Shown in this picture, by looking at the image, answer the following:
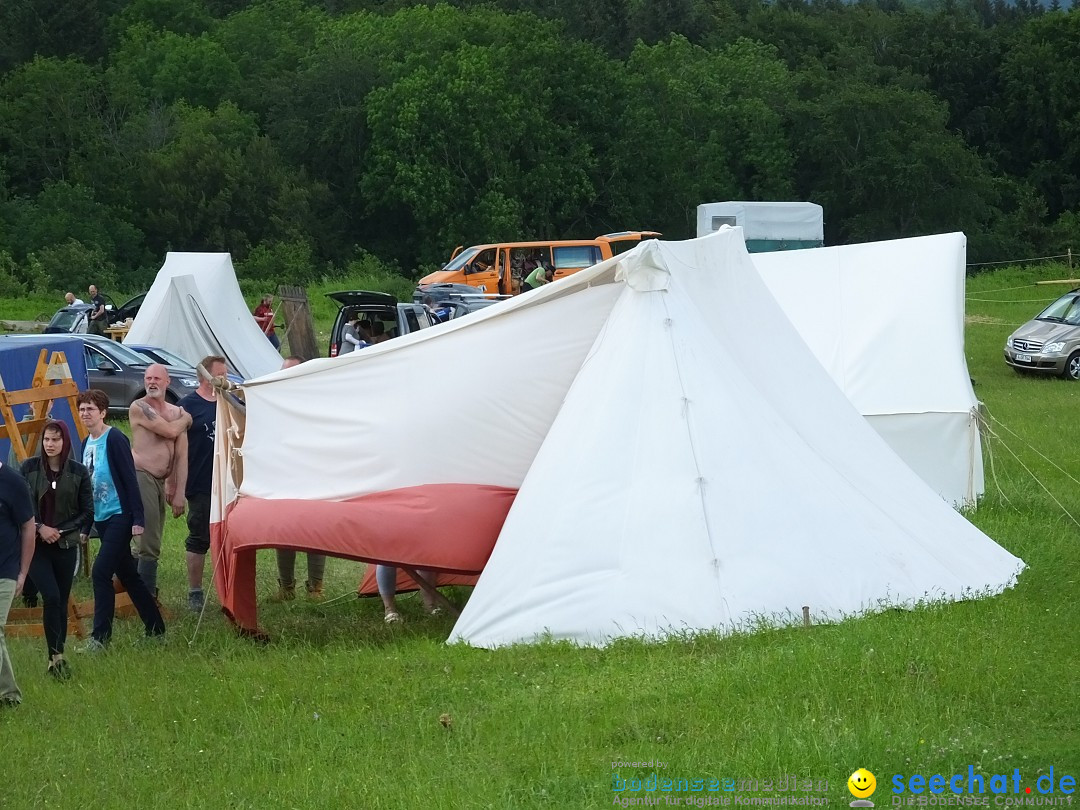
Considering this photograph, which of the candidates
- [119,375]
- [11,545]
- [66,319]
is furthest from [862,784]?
[66,319]

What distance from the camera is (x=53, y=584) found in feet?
27.3

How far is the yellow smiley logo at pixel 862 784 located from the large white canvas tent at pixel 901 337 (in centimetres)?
796

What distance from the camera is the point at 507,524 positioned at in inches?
335

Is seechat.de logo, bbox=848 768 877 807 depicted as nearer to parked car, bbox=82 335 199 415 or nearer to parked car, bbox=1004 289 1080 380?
parked car, bbox=82 335 199 415

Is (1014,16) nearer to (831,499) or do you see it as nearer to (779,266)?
(779,266)

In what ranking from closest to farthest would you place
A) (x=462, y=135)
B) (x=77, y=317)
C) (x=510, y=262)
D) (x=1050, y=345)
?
1. (x=1050, y=345)
2. (x=77, y=317)
3. (x=510, y=262)
4. (x=462, y=135)

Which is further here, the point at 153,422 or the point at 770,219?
the point at 770,219

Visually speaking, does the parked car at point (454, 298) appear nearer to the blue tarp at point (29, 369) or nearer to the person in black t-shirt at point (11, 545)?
the blue tarp at point (29, 369)

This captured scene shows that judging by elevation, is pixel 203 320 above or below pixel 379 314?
below

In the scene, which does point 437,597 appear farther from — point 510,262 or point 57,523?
point 510,262

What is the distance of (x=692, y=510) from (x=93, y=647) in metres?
3.80

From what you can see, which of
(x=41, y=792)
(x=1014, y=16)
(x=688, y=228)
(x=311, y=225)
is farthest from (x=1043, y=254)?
(x=41, y=792)

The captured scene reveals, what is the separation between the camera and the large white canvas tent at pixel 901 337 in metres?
13.1

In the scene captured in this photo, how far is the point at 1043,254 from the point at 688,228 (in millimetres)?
15150
